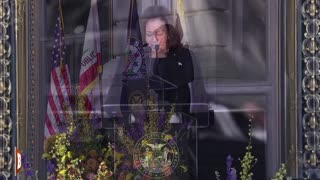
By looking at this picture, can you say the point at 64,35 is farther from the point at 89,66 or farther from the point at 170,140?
the point at 170,140

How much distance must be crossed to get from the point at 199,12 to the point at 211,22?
0.49 ft

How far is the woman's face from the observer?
5926 mm

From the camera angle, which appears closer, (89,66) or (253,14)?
(253,14)

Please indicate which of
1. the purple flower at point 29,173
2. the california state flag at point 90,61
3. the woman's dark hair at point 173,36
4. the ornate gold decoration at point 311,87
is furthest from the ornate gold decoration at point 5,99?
the ornate gold decoration at point 311,87

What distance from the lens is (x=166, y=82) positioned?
19.4 feet

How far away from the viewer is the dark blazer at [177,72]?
5.87 meters

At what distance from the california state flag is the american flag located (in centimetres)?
15

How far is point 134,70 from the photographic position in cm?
596

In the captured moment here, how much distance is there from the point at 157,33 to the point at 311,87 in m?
1.47

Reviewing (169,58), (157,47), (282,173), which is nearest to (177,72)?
(169,58)

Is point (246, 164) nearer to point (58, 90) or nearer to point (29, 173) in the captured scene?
point (58, 90)

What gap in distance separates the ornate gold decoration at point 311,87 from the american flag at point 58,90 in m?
2.16

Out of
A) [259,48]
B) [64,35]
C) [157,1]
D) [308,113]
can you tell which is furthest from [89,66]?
[308,113]

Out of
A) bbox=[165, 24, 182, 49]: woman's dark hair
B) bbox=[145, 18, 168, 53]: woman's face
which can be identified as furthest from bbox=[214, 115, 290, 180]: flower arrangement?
bbox=[145, 18, 168, 53]: woman's face
